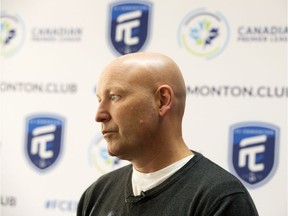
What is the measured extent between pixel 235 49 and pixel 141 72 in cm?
104

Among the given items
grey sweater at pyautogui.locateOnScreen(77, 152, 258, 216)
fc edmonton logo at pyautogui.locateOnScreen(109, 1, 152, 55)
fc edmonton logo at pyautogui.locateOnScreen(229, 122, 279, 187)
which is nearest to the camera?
grey sweater at pyautogui.locateOnScreen(77, 152, 258, 216)

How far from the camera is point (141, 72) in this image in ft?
4.22

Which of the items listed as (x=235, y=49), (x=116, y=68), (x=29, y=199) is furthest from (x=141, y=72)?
(x=29, y=199)

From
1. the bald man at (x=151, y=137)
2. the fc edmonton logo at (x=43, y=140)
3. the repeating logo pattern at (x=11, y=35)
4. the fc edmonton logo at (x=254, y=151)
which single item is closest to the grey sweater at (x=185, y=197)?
the bald man at (x=151, y=137)

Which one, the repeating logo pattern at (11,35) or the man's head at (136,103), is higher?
the repeating logo pattern at (11,35)

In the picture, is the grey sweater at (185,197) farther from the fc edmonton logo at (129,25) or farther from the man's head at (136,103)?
the fc edmonton logo at (129,25)

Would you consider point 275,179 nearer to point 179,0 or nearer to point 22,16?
point 179,0

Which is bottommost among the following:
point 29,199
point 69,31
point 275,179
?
point 29,199

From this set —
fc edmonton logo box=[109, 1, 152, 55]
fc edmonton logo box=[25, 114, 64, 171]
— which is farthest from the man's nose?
fc edmonton logo box=[25, 114, 64, 171]

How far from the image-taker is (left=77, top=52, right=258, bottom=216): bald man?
1.26 m

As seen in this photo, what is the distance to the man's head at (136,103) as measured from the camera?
1.28 m

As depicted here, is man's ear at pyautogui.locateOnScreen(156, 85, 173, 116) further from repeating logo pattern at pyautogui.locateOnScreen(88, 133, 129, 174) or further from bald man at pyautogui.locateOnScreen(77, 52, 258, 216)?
repeating logo pattern at pyautogui.locateOnScreen(88, 133, 129, 174)

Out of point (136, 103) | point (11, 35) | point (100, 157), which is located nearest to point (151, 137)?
point (136, 103)

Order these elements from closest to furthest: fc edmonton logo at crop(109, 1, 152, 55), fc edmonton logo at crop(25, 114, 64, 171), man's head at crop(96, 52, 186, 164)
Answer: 1. man's head at crop(96, 52, 186, 164)
2. fc edmonton logo at crop(109, 1, 152, 55)
3. fc edmonton logo at crop(25, 114, 64, 171)
